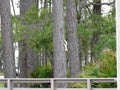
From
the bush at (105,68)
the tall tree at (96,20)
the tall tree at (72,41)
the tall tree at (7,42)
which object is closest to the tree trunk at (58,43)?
the tall tree at (72,41)

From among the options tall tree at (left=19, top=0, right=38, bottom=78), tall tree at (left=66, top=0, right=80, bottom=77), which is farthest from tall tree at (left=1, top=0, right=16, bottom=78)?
tall tree at (left=66, top=0, right=80, bottom=77)

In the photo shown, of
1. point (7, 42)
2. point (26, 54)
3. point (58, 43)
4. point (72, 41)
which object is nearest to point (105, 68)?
point (58, 43)

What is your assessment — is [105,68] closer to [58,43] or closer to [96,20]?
[58,43]

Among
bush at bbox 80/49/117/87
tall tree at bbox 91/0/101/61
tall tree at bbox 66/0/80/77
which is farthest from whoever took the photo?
tall tree at bbox 91/0/101/61

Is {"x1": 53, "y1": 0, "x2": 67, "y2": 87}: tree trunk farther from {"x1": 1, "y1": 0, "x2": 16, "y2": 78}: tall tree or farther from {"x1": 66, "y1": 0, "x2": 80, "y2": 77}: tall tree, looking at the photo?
{"x1": 1, "y1": 0, "x2": 16, "y2": 78}: tall tree

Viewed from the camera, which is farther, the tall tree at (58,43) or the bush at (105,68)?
the tall tree at (58,43)

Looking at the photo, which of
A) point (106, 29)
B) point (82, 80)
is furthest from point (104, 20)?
point (82, 80)

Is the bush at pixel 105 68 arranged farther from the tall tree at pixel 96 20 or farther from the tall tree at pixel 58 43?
the tall tree at pixel 96 20

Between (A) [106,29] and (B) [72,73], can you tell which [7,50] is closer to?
(B) [72,73]

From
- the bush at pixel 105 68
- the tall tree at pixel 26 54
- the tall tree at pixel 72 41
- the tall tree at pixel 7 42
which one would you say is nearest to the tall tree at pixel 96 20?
the tall tree at pixel 26 54

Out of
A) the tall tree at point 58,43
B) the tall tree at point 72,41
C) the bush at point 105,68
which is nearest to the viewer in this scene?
the bush at point 105,68

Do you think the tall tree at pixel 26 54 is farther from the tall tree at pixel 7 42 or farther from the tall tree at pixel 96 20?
the tall tree at pixel 96 20

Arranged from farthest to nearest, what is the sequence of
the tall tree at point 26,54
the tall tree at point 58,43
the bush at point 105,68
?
the tall tree at point 26,54 → the tall tree at point 58,43 → the bush at point 105,68

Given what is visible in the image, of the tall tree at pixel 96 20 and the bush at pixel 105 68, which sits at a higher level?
the tall tree at pixel 96 20
